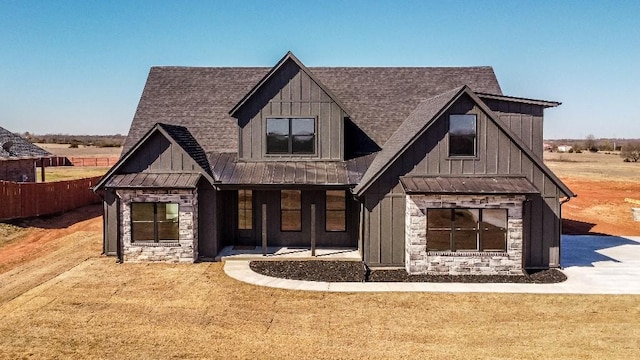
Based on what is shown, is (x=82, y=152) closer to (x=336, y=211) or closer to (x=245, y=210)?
(x=245, y=210)

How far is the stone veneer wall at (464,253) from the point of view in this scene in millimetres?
16594

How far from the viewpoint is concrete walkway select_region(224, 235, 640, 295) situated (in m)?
15.0

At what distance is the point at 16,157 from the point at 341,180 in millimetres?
25124

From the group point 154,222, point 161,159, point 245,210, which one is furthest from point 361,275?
point 161,159

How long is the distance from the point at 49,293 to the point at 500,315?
44.4ft

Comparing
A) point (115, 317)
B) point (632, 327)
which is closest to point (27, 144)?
point (115, 317)

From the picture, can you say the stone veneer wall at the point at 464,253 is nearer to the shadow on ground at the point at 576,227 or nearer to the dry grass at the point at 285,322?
the dry grass at the point at 285,322

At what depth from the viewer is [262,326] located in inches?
471

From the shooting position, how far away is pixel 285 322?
12266 millimetres

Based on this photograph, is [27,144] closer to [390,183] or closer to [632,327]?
[390,183]

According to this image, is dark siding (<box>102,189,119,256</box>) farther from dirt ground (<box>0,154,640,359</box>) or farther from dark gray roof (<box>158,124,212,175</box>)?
dark gray roof (<box>158,124,212,175</box>)

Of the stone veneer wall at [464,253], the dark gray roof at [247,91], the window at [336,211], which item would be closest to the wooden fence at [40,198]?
the dark gray roof at [247,91]

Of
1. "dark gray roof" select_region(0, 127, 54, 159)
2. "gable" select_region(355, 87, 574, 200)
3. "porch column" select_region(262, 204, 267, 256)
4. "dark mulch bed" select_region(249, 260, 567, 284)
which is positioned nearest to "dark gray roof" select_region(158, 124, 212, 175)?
"porch column" select_region(262, 204, 267, 256)

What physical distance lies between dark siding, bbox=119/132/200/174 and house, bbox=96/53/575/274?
0.13ft
